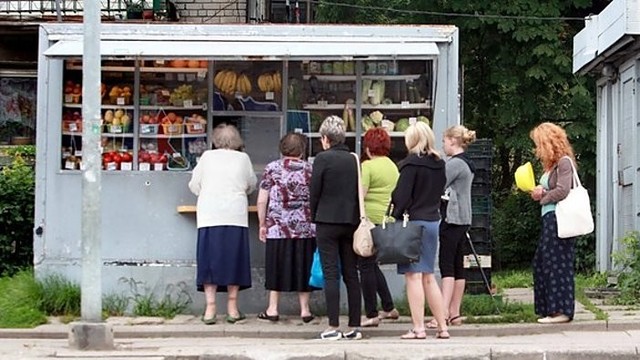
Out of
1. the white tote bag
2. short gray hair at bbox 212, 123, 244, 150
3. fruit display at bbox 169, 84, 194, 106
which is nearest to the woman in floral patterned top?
short gray hair at bbox 212, 123, 244, 150

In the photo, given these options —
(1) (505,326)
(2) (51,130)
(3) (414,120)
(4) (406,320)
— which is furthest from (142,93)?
(1) (505,326)

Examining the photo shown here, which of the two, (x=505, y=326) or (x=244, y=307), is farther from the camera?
(x=244, y=307)

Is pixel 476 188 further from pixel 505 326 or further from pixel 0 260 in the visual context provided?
pixel 0 260

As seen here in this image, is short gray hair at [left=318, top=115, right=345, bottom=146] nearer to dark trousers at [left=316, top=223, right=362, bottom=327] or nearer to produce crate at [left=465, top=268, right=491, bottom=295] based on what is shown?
dark trousers at [left=316, top=223, right=362, bottom=327]

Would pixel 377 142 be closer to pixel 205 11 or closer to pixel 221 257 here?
pixel 221 257

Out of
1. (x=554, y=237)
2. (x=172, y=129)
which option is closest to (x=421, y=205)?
(x=554, y=237)

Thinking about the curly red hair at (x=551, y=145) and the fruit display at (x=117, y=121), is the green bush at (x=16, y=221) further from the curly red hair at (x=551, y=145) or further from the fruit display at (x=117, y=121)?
the curly red hair at (x=551, y=145)

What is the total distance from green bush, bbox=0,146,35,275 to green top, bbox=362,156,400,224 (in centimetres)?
491

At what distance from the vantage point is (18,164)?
42.2 feet

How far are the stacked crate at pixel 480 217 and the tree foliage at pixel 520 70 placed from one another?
21.7ft

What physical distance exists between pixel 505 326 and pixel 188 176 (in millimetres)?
3495

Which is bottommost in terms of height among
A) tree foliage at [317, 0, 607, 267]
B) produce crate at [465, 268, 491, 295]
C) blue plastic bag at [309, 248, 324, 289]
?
produce crate at [465, 268, 491, 295]

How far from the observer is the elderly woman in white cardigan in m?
9.47

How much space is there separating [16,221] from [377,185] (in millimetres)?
5044
